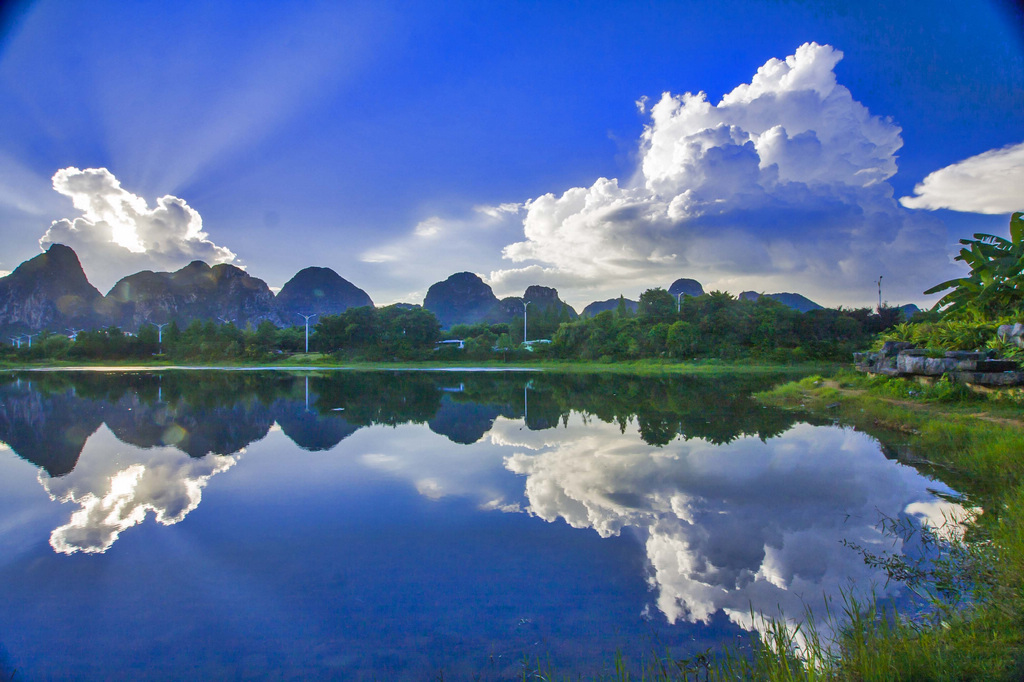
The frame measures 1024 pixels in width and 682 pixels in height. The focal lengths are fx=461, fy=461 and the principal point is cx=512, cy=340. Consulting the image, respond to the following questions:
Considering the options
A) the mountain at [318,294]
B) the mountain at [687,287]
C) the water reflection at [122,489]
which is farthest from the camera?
the mountain at [318,294]

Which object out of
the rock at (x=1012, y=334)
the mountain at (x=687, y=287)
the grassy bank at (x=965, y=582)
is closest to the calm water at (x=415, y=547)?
the grassy bank at (x=965, y=582)

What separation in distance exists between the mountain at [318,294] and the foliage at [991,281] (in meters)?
179

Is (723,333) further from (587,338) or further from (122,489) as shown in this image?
(122,489)

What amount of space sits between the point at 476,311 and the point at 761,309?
129 m

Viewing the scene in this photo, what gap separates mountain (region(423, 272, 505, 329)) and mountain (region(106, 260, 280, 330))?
56.9 metres

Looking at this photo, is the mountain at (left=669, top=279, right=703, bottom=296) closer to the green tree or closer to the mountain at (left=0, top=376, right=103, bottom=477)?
the green tree

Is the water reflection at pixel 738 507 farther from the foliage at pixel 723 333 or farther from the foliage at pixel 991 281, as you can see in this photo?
the foliage at pixel 723 333

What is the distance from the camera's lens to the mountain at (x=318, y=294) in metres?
177

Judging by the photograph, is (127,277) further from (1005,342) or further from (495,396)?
(1005,342)

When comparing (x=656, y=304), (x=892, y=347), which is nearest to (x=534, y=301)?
(x=656, y=304)

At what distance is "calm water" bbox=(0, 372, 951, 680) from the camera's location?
3.02 meters

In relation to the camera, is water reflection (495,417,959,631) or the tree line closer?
water reflection (495,417,959,631)

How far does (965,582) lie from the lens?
3.42 m

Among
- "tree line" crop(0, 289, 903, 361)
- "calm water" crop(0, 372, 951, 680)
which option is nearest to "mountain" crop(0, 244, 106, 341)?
"tree line" crop(0, 289, 903, 361)
